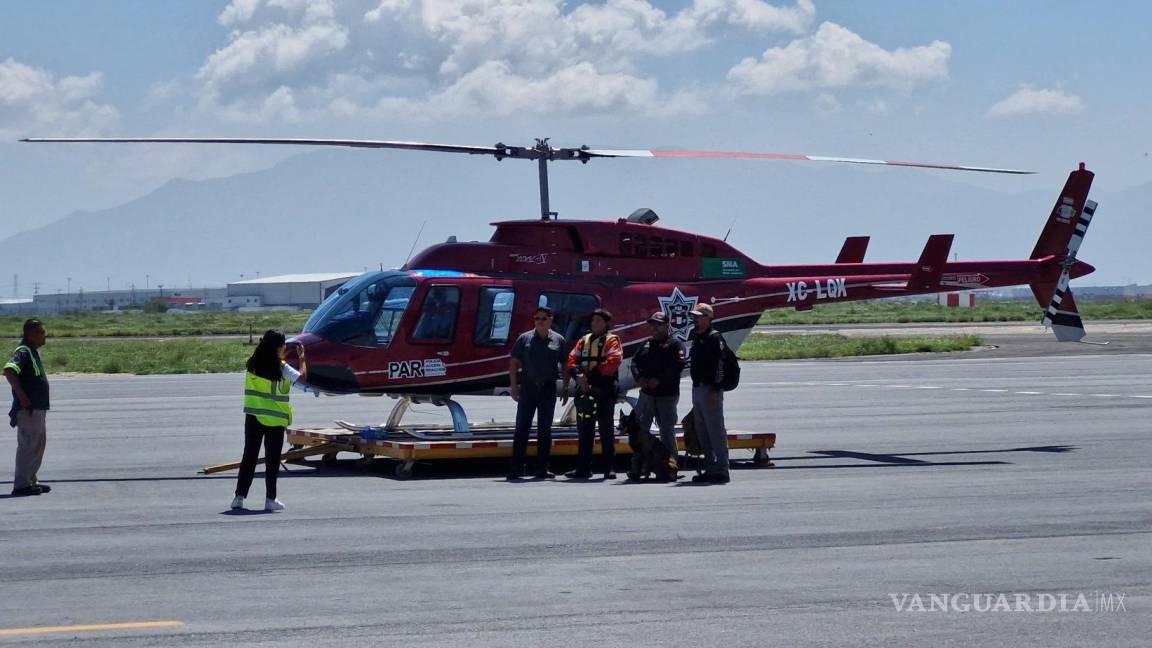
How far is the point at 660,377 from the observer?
14.5 meters

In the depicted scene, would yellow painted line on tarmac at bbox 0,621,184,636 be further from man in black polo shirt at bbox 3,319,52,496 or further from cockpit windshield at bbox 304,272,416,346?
cockpit windshield at bbox 304,272,416,346

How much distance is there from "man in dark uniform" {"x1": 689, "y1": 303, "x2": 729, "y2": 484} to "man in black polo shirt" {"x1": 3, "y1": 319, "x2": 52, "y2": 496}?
6374 millimetres

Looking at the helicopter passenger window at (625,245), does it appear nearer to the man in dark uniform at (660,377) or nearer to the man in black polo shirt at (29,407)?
the man in dark uniform at (660,377)

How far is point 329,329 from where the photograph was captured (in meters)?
15.7

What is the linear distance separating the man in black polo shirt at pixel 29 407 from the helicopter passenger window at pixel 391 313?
11.9ft

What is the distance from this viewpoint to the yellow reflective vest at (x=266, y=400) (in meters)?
12.4

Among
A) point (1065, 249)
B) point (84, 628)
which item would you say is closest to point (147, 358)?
point (1065, 249)

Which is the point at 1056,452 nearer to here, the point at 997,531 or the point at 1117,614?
the point at 997,531

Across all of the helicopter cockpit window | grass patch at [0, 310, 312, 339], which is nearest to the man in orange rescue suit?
the helicopter cockpit window

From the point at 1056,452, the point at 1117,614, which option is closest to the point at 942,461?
the point at 1056,452

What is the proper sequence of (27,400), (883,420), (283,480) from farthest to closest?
(883,420), (283,480), (27,400)

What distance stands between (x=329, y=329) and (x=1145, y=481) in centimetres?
869

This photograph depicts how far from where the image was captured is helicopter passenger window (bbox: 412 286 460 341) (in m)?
16.0

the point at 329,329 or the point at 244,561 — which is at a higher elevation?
the point at 329,329
